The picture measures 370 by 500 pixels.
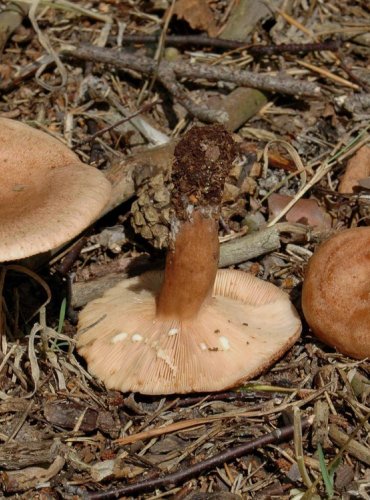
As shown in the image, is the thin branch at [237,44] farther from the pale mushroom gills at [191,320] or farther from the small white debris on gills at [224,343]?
the small white debris on gills at [224,343]

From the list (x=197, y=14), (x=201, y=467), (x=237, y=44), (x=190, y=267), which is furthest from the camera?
(x=197, y=14)

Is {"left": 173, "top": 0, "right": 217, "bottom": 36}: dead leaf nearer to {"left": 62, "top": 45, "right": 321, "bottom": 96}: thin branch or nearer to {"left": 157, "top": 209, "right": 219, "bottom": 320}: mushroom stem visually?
{"left": 62, "top": 45, "right": 321, "bottom": 96}: thin branch

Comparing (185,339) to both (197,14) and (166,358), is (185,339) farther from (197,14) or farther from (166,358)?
(197,14)

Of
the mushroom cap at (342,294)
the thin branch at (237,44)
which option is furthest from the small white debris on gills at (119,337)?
the thin branch at (237,44)

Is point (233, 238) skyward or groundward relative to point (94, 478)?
skyward

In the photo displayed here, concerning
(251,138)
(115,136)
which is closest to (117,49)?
(115,136)

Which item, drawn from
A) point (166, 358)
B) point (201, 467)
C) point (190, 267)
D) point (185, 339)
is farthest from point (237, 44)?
point (201, 467)

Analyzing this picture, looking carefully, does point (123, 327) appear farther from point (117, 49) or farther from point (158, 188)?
point (117, 49)
